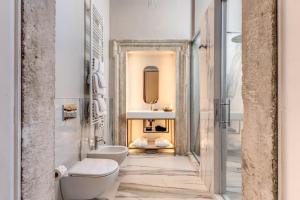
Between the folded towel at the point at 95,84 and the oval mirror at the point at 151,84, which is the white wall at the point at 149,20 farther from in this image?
the folded towel at the point at 95,84

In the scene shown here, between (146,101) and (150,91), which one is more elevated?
(150,91)

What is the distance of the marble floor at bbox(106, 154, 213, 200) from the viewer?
301 centimetres

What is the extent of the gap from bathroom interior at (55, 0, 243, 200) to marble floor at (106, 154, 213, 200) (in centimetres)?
1

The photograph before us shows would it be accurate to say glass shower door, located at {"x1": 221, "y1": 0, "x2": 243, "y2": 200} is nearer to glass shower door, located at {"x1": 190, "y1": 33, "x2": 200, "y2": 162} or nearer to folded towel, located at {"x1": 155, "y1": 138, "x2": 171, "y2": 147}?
glass shower door, located at {"x1": 190, "y1": 33, "x2": 200, "y2": 162}

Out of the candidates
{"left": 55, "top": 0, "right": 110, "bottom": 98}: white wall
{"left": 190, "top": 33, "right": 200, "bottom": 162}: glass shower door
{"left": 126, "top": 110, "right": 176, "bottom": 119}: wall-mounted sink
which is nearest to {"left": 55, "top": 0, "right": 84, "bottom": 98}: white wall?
{"left": 55, "top": 0, "right": 110, "bottom": 98}: white wall

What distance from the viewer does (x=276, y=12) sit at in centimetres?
106

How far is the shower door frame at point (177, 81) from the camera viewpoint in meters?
4.98

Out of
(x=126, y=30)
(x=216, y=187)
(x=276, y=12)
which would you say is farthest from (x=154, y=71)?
(x=276, y=12)

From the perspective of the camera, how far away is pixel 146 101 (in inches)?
214

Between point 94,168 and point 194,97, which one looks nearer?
point 94,168

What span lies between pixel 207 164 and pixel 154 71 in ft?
8.63

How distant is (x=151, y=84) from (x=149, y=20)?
119 centimetres

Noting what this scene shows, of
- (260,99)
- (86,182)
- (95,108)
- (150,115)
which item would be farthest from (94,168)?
(150,115)

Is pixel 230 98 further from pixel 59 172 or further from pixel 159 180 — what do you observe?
pixel 59 172
